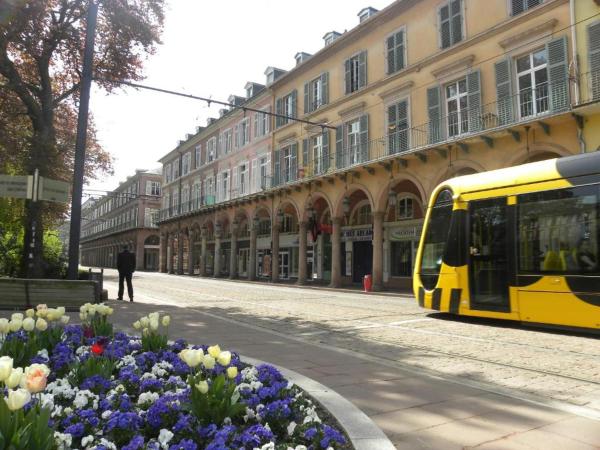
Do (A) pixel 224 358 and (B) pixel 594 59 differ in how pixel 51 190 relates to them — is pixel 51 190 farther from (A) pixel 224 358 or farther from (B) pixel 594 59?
(B) pixel 594 59

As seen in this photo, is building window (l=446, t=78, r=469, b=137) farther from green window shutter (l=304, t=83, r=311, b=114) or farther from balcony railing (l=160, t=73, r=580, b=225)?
green window shutter (l=304, t=83, r=311, b=114)

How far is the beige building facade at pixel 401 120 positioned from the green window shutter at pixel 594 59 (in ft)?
1.49

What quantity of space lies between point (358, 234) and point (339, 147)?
15.9 feet

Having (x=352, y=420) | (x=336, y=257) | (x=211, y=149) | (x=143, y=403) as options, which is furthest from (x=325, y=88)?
(x=143, y=403)

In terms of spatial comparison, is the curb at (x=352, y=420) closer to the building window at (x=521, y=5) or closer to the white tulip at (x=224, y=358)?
the white tulip at (x=224, y=358)

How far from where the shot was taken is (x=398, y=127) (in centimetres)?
2289

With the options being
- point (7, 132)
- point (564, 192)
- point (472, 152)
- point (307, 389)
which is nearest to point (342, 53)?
point (472, 152)

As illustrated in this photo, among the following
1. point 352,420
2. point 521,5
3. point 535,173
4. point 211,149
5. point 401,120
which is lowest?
point 352,420

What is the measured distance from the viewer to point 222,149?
4262 centimetres

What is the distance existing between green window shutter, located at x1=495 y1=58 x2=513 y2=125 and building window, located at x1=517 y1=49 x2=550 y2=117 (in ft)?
1.09

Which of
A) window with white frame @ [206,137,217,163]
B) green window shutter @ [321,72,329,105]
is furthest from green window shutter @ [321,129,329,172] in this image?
window with white frame @ [206,137,217,163]

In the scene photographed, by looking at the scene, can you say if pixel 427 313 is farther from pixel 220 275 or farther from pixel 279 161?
pixel 220 275

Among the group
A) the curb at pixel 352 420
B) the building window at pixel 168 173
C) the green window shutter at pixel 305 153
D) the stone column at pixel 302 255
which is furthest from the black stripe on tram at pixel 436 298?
the building window at pixel 168 173

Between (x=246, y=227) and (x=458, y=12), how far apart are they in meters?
24.5
